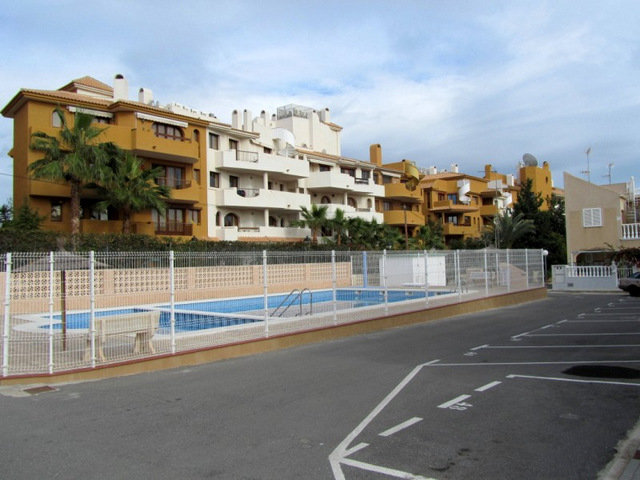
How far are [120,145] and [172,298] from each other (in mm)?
24216

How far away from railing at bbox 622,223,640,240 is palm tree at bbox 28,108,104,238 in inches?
1375

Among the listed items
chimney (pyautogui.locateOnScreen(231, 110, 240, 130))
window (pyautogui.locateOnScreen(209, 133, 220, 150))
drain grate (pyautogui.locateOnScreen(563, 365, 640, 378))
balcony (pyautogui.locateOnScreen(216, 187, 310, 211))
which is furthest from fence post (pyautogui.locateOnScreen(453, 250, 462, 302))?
chimney (pyautogui.locateOnScreen(231, 110, 240, 130))

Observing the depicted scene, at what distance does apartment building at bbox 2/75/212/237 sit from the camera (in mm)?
30516

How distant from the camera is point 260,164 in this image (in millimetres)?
41250

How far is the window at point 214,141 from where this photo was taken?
40.0 m

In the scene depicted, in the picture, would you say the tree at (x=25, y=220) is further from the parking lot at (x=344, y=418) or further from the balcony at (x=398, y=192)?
the balcony at (x=398, y=192)

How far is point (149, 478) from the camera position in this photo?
500 centimetres

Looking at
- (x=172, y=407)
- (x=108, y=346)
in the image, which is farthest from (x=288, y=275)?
(x=172, y=407)

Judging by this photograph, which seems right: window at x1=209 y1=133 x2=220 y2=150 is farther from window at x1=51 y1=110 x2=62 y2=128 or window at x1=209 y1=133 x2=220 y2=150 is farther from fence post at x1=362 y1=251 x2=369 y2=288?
fence post at x1=362 y1=251 x2=369 y2=288

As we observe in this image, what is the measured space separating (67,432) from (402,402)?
14.7 ft

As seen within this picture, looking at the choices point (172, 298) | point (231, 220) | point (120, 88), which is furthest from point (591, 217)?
point (172, 298)

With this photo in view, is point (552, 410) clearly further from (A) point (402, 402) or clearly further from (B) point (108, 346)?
(B) point (108, 346)

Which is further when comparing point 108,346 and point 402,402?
point 108,346

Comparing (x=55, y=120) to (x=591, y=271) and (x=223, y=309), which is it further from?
(x=591, y=271)
